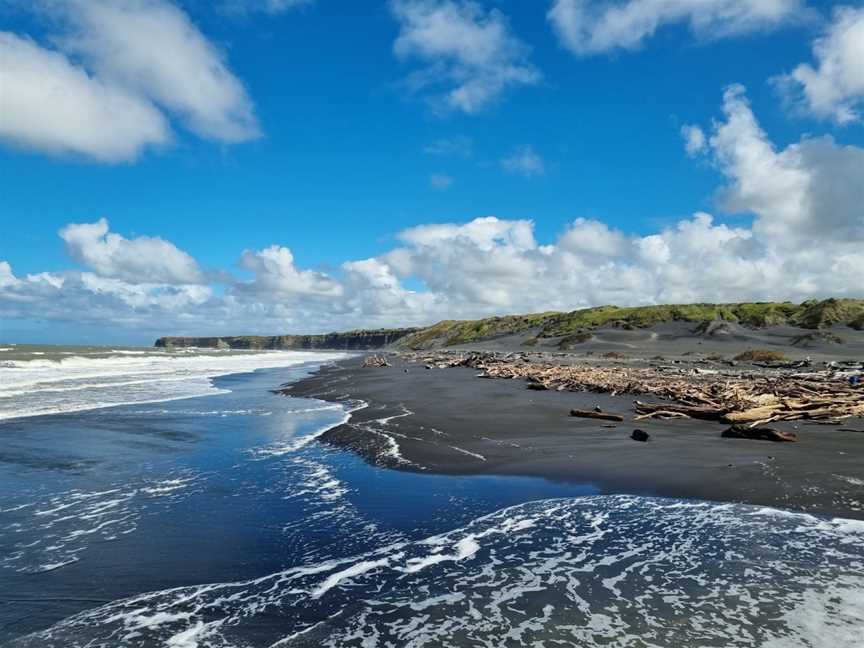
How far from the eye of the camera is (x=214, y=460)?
12.7 meters

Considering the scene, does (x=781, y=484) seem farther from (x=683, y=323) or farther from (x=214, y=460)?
(x=683, y=323)

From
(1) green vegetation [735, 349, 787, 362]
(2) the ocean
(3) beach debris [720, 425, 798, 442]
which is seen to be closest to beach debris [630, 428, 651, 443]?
(3) beach debris [720, 425, 798, 442]

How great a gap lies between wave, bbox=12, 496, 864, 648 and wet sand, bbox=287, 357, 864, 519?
5.68ft

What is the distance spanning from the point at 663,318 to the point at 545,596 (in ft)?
293

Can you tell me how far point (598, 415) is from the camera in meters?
17.1

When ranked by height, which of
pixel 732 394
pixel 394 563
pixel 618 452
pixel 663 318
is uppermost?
pixel 663 318

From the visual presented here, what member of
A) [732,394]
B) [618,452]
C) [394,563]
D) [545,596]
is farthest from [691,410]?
[394,563]

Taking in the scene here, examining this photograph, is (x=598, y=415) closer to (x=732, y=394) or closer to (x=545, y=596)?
(x=732, y=394)

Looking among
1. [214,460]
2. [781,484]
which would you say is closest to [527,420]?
[781,484]

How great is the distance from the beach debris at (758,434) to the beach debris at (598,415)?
3.25m

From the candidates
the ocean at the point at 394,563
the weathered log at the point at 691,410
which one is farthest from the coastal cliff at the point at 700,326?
the ocean at the point at 394,563

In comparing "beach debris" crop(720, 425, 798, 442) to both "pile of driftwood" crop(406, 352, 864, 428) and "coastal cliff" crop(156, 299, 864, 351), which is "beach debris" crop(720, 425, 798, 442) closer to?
"pile of driftwood" crop(406, 352, 864, 428)

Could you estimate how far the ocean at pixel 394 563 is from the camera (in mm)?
5066

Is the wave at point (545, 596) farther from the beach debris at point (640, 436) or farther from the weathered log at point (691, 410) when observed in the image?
the weathered log at point (691, 410)
